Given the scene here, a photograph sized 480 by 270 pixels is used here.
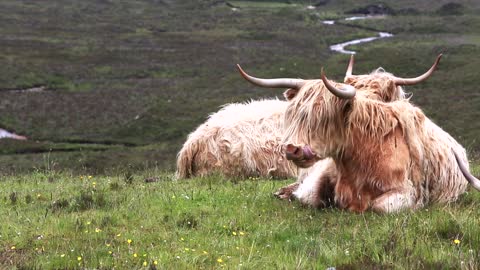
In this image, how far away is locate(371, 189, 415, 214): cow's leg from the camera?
20.8 feet

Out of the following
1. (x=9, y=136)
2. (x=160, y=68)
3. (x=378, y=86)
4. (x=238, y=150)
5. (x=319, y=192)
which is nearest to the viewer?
(x=319, y=192)

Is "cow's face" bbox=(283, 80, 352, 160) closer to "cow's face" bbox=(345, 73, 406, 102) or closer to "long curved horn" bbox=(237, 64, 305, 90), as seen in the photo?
"long curved horn" bbox=(237, 64, 305, 90)

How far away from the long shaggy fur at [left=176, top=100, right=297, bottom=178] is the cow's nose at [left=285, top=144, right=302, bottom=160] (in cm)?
460

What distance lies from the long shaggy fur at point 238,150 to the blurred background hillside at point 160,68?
2618 millimetres

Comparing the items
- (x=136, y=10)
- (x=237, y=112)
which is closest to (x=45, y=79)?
(x=237, y=112)

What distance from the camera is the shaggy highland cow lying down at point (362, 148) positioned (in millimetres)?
6426

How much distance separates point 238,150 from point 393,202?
475 centimetres

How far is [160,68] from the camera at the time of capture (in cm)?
5725

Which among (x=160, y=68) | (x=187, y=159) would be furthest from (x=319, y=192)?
(x=160, y=68)

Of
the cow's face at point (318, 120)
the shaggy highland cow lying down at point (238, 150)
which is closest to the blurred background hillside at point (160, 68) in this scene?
the shaggy highland cow lying down at point (238, 150)

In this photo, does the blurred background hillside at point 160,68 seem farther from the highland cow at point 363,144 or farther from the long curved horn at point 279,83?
the highland cow at point 363,144

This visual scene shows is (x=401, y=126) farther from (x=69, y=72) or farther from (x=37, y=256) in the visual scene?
(x=69, y=72)

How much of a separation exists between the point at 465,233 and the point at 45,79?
4951cm

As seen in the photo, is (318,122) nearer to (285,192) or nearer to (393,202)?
(393,202)
